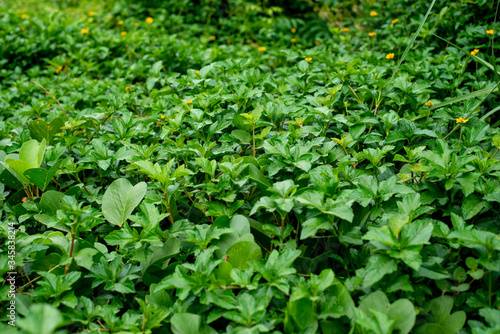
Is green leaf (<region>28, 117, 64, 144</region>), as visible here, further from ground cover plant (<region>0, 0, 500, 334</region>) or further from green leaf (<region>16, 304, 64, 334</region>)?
green leaf (<region>16, 304, 64, 334</region>)

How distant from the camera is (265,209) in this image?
1.70 metres

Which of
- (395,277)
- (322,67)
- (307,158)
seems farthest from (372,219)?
(322,67)

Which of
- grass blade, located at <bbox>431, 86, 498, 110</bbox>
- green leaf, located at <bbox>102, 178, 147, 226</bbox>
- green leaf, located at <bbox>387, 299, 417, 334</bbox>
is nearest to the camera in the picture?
green leaf, located at <bbox>387, 299, 417, 334</bbox>

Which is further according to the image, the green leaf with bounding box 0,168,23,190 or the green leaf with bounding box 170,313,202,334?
the green leaf with bounding box 0,168,23,190

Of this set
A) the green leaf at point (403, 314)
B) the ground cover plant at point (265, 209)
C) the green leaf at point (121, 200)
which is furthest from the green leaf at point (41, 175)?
the green leaf at point (403, 314)

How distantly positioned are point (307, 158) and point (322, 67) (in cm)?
134

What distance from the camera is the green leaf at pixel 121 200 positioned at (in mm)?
1713

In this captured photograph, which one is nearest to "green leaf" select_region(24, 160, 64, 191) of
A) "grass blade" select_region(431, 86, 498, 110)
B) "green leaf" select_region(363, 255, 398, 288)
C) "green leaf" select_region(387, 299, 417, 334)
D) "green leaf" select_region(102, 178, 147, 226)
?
"green leaf" select_region(102, 178, 147, 226)

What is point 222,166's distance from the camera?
5.44 feet

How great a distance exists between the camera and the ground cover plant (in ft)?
4.20

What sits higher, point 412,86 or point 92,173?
point 412,86

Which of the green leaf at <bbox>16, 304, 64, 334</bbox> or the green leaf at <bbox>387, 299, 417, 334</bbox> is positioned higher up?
the green leaf at <bbox>16, 304, 64, 334</bbox>

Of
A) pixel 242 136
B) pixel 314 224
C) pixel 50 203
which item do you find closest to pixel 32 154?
pixel 50 203

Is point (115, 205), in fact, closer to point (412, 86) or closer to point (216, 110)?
point (216, 110)
